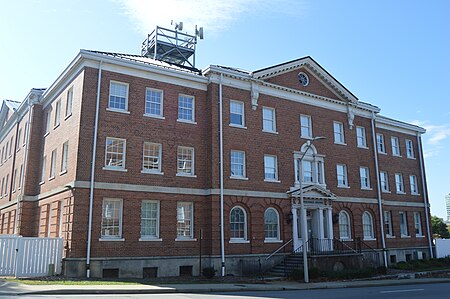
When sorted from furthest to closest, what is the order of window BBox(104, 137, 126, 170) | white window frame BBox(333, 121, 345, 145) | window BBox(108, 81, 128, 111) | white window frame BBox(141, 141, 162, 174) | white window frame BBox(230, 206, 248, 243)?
white window frame BBox(333, 121, 345, 145), white window frame BBox(230, 206, 248, 243), white window frame BBox(141, 141, 162, 174), window BBox(108, 81, 128, 111), window BBox(104, 137, 126, 170)

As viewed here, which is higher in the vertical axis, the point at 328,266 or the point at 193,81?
the point at 193,81

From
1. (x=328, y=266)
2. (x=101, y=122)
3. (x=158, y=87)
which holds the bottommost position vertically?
(x=328, y=266)

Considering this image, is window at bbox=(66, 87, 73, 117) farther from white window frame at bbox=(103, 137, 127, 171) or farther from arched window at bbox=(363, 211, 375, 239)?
arched window at bbox=(363, 211, 375, 239)

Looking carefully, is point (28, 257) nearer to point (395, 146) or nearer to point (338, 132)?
point (338, 132)

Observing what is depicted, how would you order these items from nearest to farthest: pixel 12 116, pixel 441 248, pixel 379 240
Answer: pixel 379 240
pixel 12 116
pixel 441 248

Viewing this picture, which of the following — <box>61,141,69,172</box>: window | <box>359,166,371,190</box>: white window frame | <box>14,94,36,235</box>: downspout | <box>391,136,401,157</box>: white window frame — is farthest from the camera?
<box>391,136,401,157</box>: white window frame

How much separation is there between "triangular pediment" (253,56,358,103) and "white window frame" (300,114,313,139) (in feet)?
6.27

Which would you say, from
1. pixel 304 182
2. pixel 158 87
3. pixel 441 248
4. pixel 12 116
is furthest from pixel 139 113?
pixel 441 248

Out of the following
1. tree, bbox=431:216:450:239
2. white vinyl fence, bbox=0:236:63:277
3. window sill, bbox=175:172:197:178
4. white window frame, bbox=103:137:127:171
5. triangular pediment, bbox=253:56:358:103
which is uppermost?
triangular pediment, bbox=253:56:358:103

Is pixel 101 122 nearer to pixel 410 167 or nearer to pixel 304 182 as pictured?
pixel 304 182

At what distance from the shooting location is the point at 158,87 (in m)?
25.6

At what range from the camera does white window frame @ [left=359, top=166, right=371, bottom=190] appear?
33875 mm

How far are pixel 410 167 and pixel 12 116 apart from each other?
3471 centimetres

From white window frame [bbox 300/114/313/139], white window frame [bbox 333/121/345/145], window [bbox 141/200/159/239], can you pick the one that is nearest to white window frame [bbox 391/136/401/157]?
white window frame [bbox 333/121/345/145]
